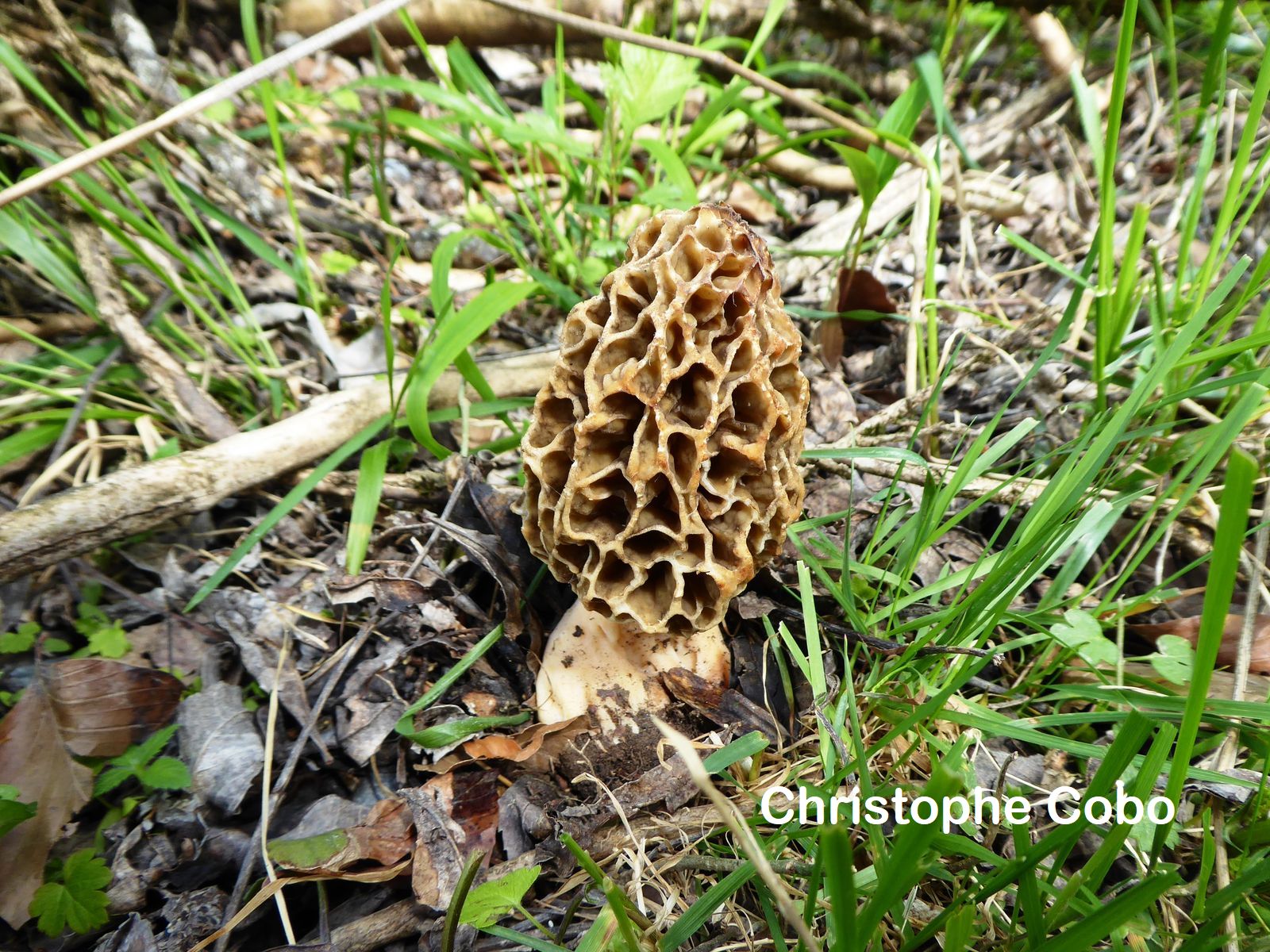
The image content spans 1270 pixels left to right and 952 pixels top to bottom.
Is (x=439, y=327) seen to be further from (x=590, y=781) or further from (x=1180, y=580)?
(x=1180, y=580)

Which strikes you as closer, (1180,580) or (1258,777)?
(1258,777)

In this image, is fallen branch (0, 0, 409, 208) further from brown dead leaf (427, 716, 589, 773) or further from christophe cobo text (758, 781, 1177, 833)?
christophe cobo text (758, 781, 1177, 833)

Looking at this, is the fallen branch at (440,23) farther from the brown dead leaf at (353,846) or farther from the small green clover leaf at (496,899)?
the small green clover leaf at (496,899)

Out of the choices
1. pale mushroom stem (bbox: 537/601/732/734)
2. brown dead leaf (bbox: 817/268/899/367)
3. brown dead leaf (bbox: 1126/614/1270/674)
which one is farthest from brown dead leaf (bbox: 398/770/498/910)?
brown dead leaf (bbox: 817/268/899/367)

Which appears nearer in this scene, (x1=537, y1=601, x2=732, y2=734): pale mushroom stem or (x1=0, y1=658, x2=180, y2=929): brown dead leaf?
(x1=0, y1=658, x2=180, y2=929): brown dead leaf

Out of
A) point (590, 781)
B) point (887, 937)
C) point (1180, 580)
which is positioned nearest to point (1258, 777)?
point (1180, 580)

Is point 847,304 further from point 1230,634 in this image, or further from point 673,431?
point 1230,634
